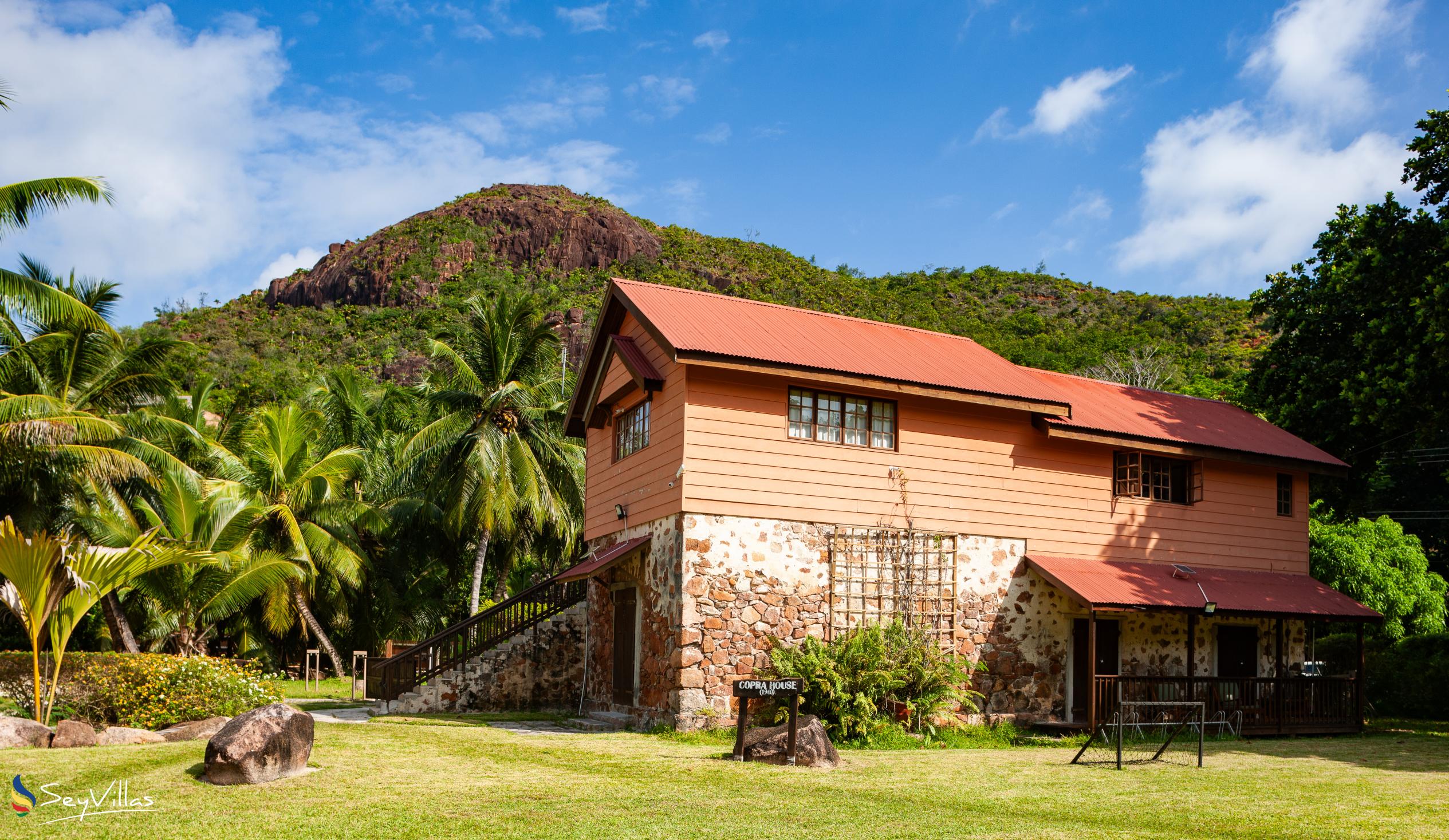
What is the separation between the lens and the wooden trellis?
16938 mm

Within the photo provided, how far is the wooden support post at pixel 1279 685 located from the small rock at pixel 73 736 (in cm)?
1707

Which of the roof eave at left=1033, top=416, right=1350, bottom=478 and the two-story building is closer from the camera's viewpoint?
the two-story building

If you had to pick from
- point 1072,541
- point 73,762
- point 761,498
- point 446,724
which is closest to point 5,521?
point 73,762

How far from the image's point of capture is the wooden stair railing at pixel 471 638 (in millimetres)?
19547

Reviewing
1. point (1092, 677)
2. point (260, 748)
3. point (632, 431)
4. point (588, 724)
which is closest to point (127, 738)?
point (260, 748)

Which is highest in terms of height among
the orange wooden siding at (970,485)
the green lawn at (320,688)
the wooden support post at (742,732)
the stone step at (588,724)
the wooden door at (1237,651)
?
the orange wooden siding at (970,485)

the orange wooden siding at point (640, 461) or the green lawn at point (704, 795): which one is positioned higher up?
the orange wooden siding at point (640, 461)

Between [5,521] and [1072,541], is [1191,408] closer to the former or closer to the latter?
[1072,541]

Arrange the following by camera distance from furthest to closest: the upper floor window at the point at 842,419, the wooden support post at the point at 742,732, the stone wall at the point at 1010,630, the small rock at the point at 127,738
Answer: the stone wall at the point at 1010,630 < the upper floor window at the point at 842,419 < the small rock at the point at 127,738 < the wooden support post at the point at 742,732

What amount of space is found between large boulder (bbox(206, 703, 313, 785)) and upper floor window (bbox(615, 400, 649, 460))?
817cm

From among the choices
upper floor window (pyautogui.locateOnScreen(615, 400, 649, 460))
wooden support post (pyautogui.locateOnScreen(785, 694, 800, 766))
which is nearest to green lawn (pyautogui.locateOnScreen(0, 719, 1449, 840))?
wooden support post (pyautogui.locateOnScreen(785, 694, 800, 766))

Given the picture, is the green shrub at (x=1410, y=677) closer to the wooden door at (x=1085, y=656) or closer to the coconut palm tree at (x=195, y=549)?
the wooden door at (x=1085, y=656)

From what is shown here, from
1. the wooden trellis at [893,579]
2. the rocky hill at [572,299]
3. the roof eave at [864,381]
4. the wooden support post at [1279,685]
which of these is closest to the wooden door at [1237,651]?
the wooden support post at [1279,685]

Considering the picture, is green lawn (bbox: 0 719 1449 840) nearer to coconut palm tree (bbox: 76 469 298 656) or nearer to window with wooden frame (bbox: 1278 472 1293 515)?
window with wooden frame (bbox: 1278 472 1293 515)
